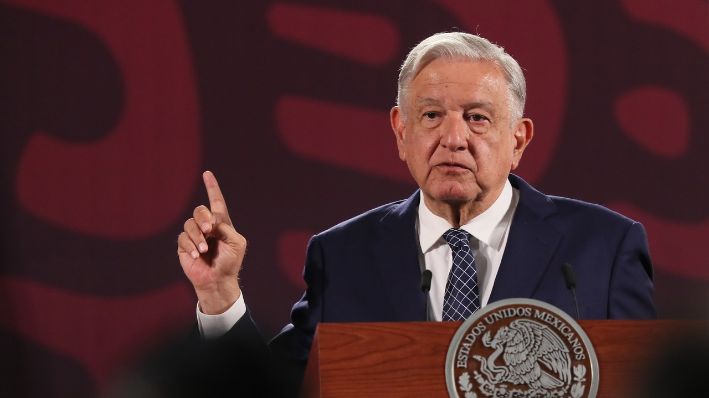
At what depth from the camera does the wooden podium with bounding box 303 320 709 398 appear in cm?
165

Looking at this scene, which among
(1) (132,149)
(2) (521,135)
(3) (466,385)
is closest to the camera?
(3) (466,385)

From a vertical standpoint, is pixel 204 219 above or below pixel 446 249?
above

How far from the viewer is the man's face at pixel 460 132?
8.00 feet

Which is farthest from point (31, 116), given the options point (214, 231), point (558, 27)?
point (558, 27)

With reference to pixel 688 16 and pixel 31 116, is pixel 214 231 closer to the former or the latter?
pixel 31 116

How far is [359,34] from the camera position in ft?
11.2

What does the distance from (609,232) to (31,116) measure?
1.73m

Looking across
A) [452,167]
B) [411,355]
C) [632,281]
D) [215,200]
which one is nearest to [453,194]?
[452,167]

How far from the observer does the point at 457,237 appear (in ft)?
7.88

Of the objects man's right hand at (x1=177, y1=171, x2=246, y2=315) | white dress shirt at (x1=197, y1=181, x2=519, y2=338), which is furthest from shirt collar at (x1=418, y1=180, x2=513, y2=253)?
man's right hand at (x1=177, y1=171, x2=246, y2=315)

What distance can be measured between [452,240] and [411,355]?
0.75 metres

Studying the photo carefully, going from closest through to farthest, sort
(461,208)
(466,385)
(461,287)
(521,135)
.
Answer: (466,385), (461,287), (461,208), (521,135)

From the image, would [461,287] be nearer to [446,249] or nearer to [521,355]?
[446,249]

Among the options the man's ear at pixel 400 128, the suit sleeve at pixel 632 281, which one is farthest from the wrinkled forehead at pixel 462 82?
the suit sleeve at pixel 632 281
